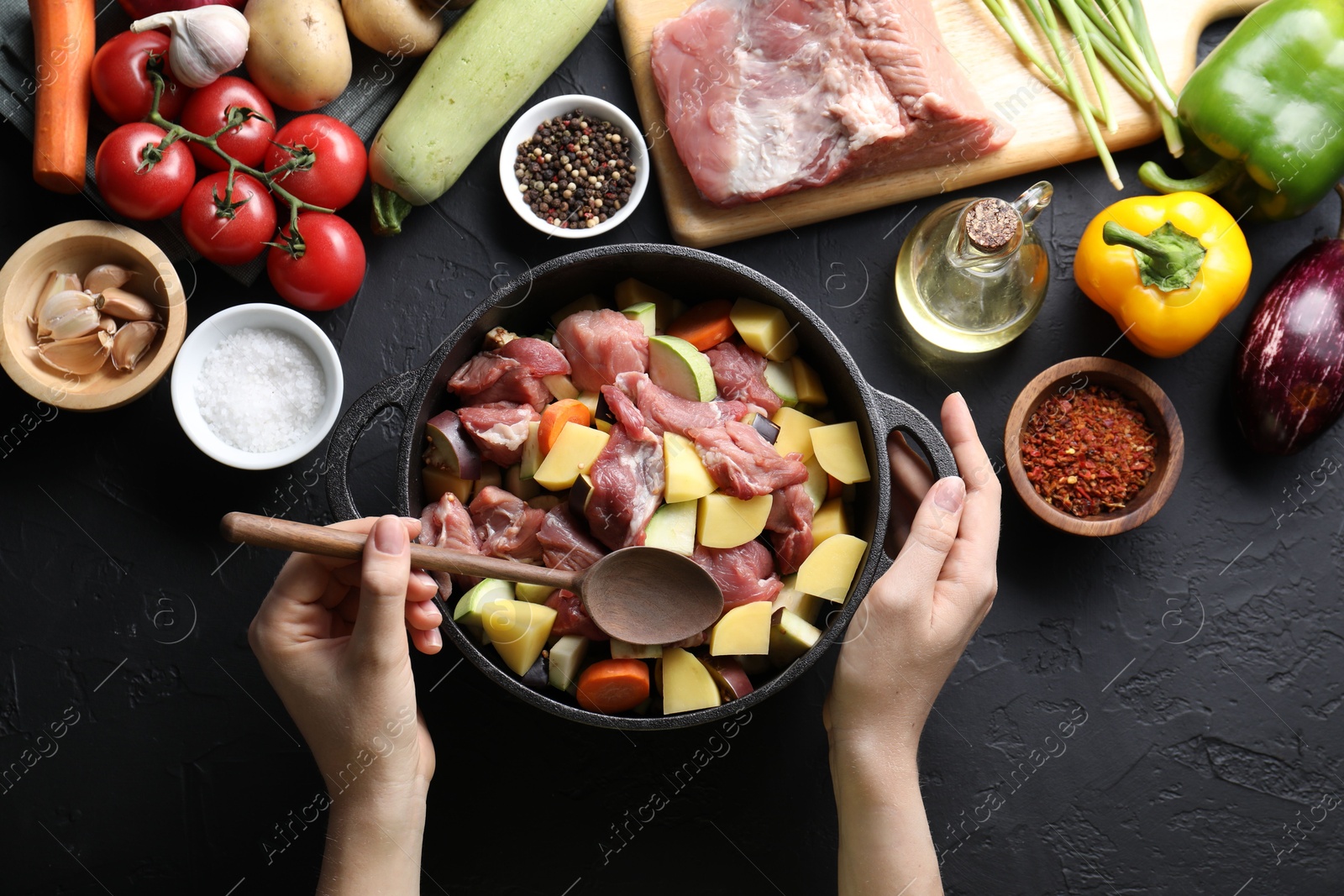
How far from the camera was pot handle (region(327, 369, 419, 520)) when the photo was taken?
207 cm

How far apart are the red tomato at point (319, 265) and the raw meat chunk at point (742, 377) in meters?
1.02

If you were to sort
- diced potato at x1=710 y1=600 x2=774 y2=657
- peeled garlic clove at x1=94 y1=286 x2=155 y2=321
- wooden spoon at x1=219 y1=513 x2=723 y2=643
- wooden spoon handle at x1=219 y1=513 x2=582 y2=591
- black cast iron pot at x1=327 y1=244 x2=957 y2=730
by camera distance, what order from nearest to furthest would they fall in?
wooden spoon handle at x1=219 y1=513 x2=582 y2=591
wooden spoon at x1=219 y1=513 x2=723 y2=643
black cast iron pot at x1=327 y1=244 x2=957 y2=730
diced potato at x1=710 y1=600 x2=774 y2=657
peeled garlic clove at x1=94 y1=286 x2=155 y2=321

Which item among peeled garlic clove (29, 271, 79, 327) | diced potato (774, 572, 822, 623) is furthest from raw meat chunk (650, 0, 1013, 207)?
peeled garlic clove (29, 271, 79, 327)

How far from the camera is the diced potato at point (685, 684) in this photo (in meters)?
2.12

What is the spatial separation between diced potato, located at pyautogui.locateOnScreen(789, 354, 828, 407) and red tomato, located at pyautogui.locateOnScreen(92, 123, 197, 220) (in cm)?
169

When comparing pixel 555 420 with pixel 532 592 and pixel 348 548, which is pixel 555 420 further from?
pixel 348 548

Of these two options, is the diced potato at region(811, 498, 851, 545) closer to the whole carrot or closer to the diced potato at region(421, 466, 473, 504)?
the diced potato at region(421, 466, 473, 504)

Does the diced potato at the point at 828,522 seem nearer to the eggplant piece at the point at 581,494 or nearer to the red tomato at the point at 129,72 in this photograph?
the eggplant piece at the point at 581,494

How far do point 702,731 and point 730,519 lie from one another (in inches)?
28.7

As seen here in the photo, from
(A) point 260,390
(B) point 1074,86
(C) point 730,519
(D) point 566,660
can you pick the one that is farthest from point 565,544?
(B) point 1074,86

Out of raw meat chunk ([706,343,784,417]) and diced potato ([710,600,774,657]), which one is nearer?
diced potato ([710,600,774,657])

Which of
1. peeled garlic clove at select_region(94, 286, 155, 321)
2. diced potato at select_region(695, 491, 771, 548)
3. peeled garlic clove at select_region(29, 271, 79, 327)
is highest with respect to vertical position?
peeled garlic clove at select_region(29, 271, 79, 327)

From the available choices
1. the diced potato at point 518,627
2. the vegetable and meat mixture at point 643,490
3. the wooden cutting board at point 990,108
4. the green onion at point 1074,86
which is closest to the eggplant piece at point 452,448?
the vegetable and meat mixture at point 643,490

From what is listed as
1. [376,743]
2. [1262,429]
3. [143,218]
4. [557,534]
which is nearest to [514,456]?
[557,534]
